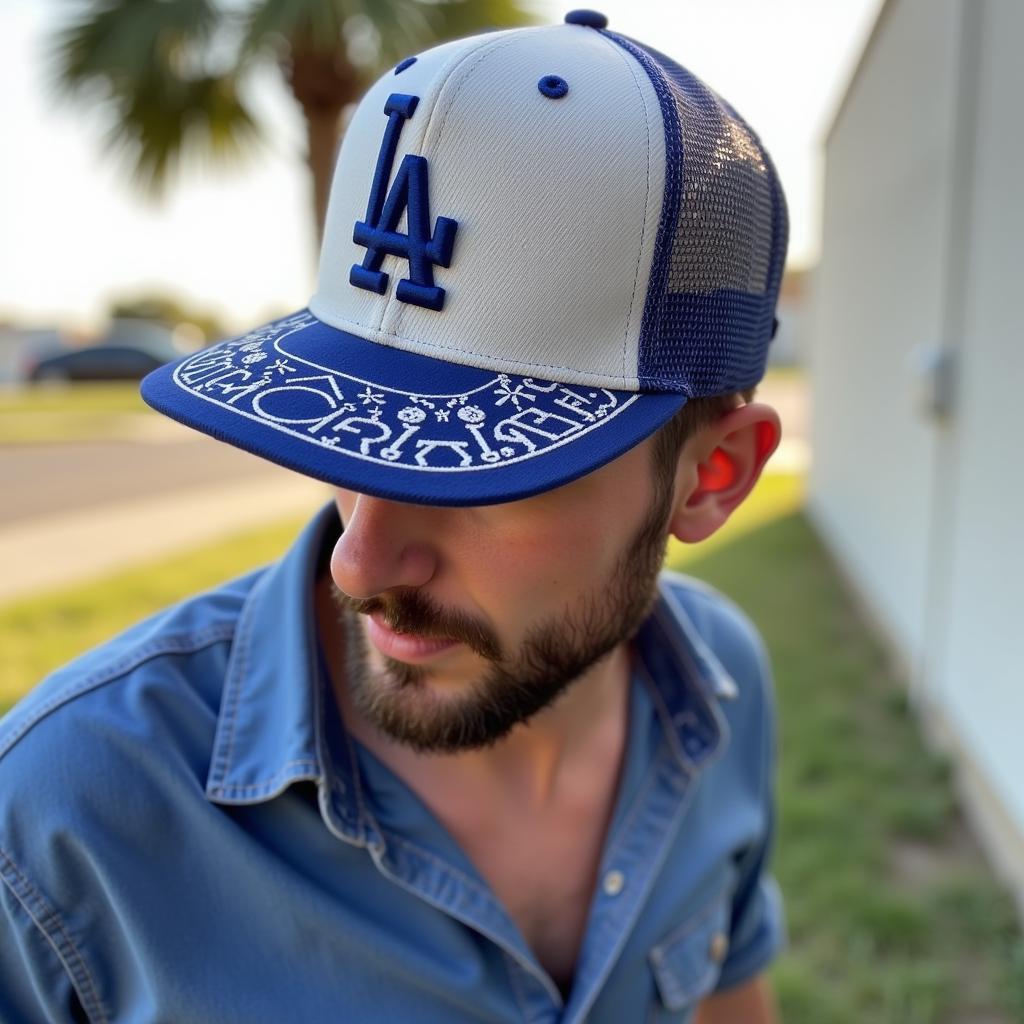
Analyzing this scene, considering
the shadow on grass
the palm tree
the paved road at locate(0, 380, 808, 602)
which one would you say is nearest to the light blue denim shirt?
the shadow on grass

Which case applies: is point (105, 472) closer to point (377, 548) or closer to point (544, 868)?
point (544, 868)

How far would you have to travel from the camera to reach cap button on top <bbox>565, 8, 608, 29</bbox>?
128cm

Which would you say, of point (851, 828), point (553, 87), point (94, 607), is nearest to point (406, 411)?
point (553, 87)

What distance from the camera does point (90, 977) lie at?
3.44 ft

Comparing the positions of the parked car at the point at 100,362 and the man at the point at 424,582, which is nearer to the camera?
the man at the point at 424,582

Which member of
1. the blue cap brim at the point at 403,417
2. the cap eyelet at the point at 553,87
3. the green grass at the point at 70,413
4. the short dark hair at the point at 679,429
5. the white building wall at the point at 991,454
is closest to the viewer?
the blue cap brim at the point at 403,417

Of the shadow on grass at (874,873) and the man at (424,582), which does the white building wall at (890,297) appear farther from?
the man at (424,582)

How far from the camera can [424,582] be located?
1.09 meters

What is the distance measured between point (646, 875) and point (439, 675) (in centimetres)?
44

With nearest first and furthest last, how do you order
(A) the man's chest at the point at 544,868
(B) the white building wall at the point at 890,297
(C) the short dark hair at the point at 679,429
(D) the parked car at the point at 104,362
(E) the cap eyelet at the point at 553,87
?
(E) the cap eyelet at the point at 553,87 < (C) the short dark hair at the point at 679,429 < (A) the man's chest at the point at 544,868 < (B) the white building wall at the point at 890,297 < (D) the parked car at the point at 104,362

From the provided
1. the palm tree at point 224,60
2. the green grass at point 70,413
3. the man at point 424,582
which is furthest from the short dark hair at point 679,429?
the green grass at point 70,413

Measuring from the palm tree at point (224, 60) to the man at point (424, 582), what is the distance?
14.6ft

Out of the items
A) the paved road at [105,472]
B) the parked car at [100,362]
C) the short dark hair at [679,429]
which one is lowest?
the parked car at [100,362]

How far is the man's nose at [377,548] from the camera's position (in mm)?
1047
